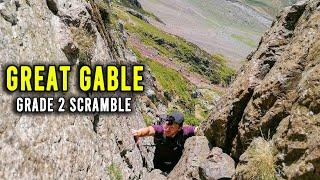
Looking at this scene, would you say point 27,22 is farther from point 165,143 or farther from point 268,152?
point 268,152

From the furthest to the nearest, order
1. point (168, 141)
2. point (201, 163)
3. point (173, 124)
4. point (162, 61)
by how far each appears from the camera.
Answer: point (162, 61) → point (168, 141) → point (173, 124) → point (201, 163)

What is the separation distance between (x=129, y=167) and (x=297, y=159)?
7.40 meters

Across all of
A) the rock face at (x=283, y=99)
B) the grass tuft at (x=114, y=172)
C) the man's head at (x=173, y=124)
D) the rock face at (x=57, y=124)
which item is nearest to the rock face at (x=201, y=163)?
the rock face at (x=283, y=99)

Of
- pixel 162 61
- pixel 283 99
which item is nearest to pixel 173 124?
pixel 283 99

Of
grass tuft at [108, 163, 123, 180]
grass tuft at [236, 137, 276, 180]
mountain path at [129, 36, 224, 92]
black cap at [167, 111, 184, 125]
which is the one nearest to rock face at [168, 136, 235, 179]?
black cap at [167, 111, 184, 125]

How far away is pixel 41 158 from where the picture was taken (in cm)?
1190

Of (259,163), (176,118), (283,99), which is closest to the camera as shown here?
(259,163)

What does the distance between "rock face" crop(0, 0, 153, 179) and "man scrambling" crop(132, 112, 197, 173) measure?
108 centimetres

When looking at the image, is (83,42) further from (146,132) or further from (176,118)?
(176,118)

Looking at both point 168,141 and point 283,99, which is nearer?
point 283,99

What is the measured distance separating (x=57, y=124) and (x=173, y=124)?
4163 millimetres

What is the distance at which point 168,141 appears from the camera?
1636 centimetres

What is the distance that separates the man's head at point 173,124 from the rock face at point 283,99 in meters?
0.93

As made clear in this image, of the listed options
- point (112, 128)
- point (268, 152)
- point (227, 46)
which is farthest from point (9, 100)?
point (227, 46)
